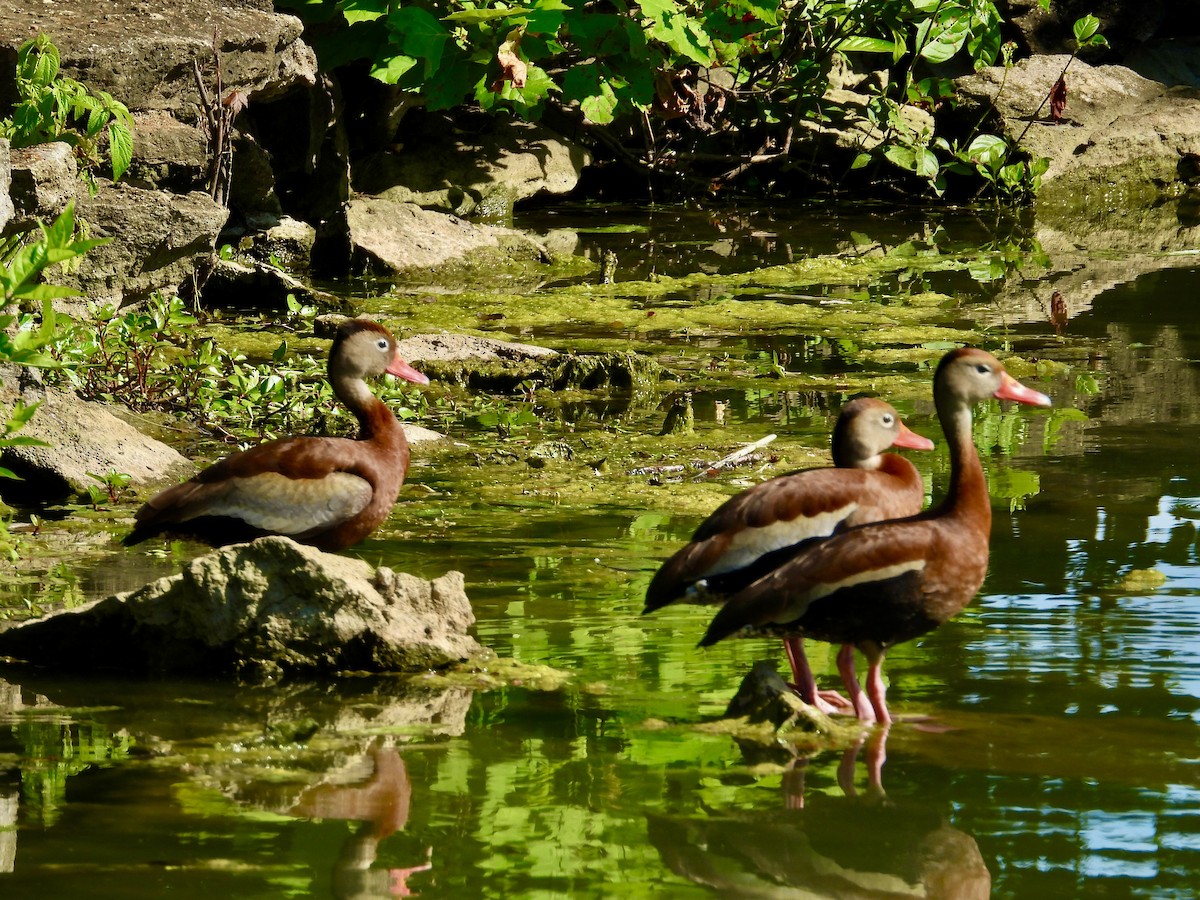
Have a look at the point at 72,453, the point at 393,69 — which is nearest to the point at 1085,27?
the point at 393,69

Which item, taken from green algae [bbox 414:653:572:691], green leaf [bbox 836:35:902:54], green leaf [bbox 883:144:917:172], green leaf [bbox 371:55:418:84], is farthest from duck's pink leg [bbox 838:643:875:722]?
green leaf [bbox 883:144:917:172]

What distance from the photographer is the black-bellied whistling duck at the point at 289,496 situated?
5.97 m

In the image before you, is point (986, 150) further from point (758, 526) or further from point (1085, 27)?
point (758, 526)

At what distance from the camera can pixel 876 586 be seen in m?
4.69

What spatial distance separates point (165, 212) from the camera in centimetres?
935

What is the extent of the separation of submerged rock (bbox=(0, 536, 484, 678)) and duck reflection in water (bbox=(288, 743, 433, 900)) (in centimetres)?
59

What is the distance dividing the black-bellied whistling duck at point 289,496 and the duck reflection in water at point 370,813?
60.4 inches

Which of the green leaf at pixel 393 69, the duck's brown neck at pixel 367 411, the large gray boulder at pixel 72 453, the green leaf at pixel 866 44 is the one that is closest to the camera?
the duck's brown neck at pixel 367 411

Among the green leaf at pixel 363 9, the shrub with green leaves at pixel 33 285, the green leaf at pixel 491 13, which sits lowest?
the shrub with green leaves at pixel 33 285

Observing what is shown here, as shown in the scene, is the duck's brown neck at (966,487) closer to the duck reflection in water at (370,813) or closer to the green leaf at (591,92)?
the duck reflection in water at (370,813)

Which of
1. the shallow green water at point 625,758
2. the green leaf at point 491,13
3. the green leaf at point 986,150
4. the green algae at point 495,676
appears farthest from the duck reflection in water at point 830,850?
the green leaf at point 986,150

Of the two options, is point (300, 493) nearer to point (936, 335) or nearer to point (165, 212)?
point (165, 212)

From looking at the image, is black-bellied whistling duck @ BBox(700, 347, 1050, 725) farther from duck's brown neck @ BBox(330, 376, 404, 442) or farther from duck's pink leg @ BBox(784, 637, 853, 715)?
duck's brown neck @ BBox(330, 376, 404, 442)

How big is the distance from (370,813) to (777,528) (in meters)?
1.61
